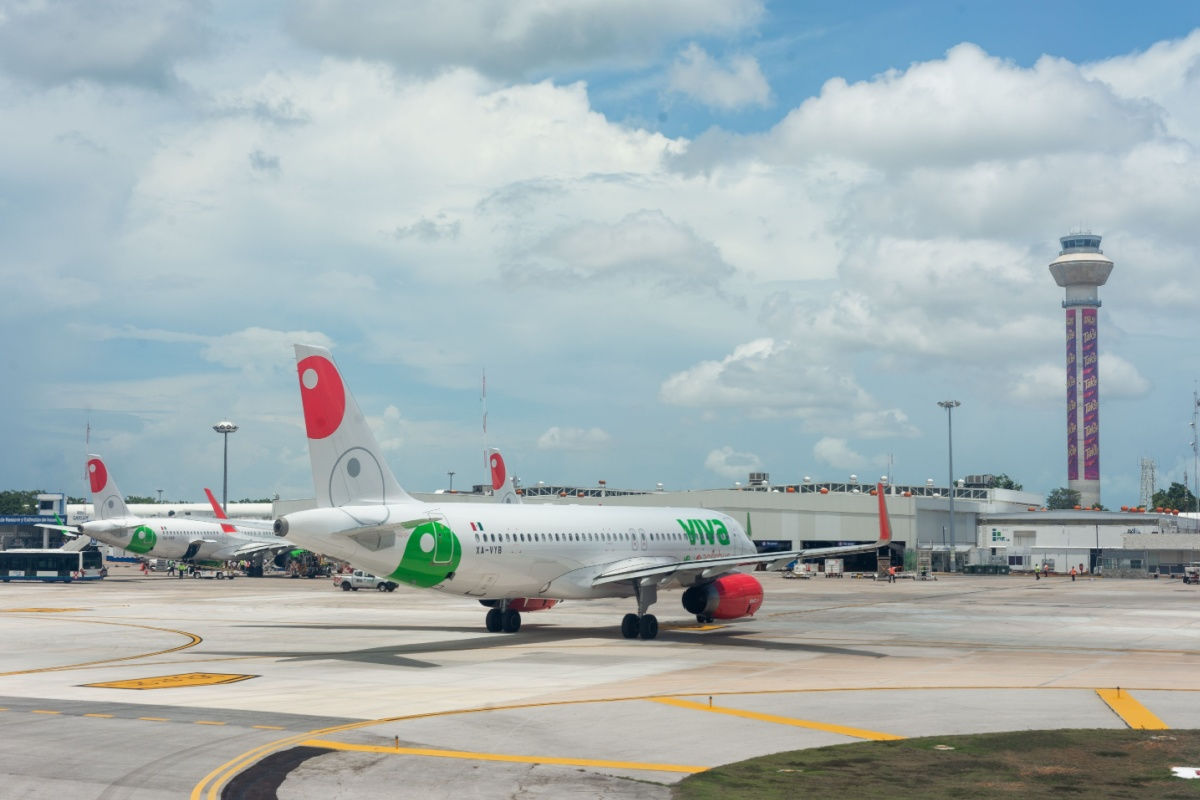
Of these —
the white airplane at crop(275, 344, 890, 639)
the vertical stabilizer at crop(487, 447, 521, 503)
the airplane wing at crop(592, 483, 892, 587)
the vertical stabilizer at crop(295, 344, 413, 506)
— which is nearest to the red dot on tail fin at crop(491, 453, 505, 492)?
the vertical stabilizer at crop(487, 447, 521, 503)

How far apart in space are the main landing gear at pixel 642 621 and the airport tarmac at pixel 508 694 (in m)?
0.53

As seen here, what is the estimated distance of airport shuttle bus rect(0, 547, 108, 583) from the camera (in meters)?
97.7

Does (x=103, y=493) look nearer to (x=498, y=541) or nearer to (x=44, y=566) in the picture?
(x=44, y=566)

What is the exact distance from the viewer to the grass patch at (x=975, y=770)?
16766 mm

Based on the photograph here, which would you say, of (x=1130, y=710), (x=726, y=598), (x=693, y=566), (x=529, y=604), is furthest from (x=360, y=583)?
(x=1130, y=710)

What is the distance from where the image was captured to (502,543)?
38375 mm

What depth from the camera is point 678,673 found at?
30.9m

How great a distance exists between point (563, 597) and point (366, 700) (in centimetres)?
1708

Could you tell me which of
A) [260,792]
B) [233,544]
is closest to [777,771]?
[260,792]

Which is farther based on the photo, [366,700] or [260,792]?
[366,700]

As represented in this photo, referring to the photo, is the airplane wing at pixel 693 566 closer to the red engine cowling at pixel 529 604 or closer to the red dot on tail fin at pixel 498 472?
the red engine cowling at pixel 529 604

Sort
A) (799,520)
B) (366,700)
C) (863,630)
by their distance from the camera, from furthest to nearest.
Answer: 1. (799,520)
2. (863,630)
3. (366,700)

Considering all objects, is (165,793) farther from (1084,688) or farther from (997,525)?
(997,525)

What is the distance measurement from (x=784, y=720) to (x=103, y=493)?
87185mm
